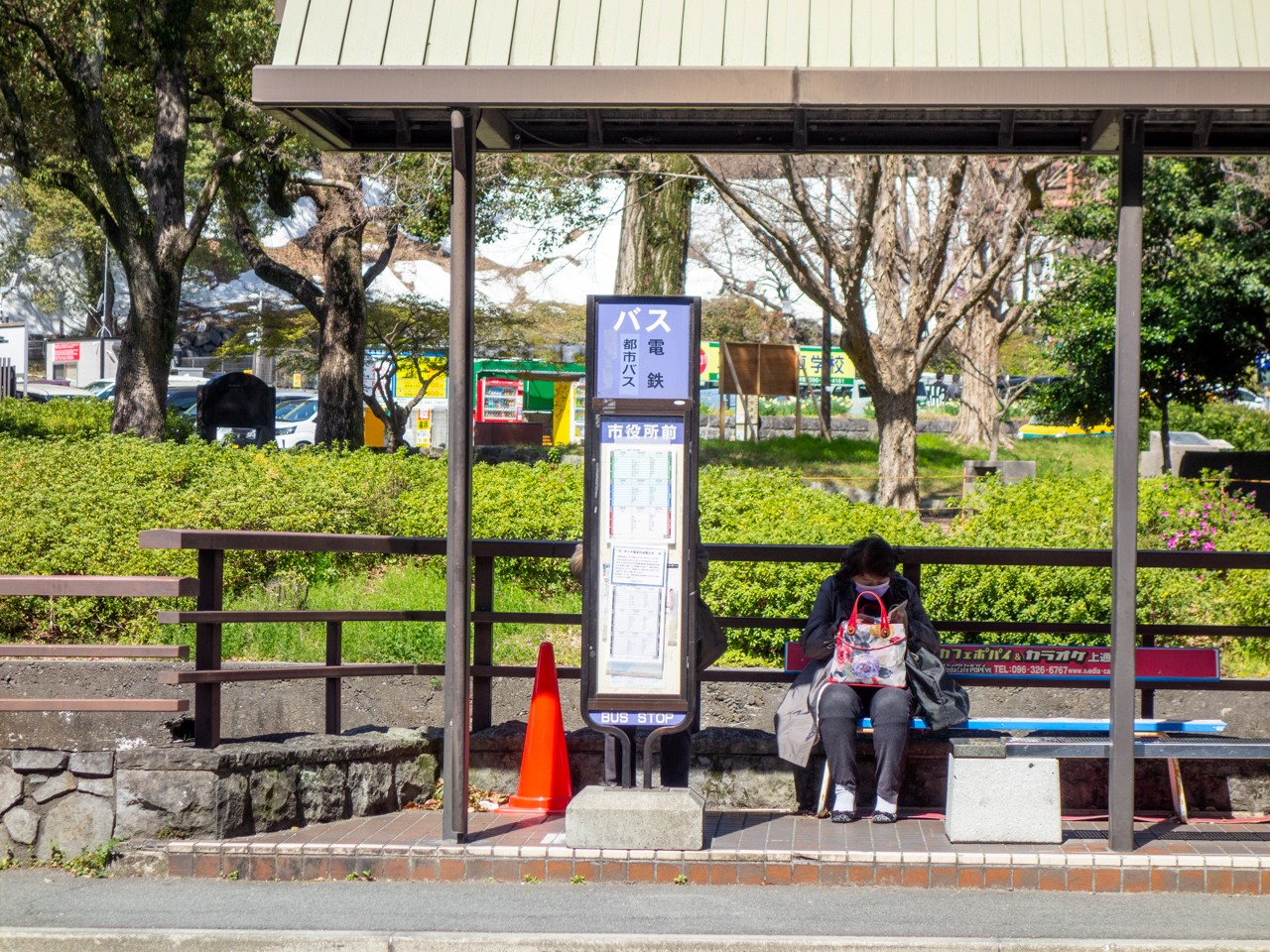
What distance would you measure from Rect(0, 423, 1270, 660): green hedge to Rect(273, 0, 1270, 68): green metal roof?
4431 mm

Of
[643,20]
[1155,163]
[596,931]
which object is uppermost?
[1155,163]

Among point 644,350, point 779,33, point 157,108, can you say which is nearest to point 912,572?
point 644,350

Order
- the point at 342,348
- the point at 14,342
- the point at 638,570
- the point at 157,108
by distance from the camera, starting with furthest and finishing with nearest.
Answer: the point at 14,342 < the point at 342,348 < the point at 157,108 < the point at 638,570

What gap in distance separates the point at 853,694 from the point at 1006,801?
2.71 feet

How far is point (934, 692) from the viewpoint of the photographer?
659 centimetres

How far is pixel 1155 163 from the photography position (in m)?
18.8

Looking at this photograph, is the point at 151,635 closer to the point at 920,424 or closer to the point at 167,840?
the point at 167,840

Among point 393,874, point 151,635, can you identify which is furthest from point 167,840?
point 151,635

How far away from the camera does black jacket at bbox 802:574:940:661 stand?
6.66 metres

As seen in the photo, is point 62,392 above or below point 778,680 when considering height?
above

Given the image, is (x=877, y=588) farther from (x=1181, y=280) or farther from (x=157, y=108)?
(x=157, y=108)

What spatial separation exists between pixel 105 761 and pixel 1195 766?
5195 millimetres

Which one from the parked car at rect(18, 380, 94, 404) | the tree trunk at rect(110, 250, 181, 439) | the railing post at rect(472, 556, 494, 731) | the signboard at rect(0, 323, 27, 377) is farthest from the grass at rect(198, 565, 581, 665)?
the parked car at rect(18, 380, 94, 404)

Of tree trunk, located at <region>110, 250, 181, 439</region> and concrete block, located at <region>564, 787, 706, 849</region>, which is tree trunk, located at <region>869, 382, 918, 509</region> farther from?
concrete block, located at <region>564, 787, 706, 849</region>
